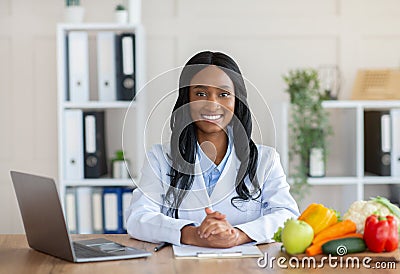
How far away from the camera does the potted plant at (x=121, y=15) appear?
12.9 ft

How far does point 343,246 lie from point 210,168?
1.45 feet

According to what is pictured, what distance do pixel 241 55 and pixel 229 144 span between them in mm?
1984

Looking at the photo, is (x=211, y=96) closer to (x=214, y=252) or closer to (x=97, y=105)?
(x=214, y=252)

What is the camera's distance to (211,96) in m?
2.03

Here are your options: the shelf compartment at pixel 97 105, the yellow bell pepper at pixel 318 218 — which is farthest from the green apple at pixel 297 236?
the shelf compartment at pixel 97 105

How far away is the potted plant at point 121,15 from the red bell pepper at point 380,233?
7.33 feet

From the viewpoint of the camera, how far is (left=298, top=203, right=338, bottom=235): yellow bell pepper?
6.66 feet

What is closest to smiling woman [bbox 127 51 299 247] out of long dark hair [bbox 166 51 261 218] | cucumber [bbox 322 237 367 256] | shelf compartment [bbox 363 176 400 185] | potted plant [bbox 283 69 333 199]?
long dark hair [bbox 166 51 261 218]

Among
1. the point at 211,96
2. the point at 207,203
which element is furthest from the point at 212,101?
the point at 207,203

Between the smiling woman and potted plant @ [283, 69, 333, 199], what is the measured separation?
1521 mm

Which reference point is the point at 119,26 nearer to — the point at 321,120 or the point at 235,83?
the point at 321,120

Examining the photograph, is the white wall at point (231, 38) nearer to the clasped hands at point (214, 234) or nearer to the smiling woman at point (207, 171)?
the smiling woman at point (207, 171)

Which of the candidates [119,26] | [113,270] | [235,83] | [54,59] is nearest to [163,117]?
[235,83]

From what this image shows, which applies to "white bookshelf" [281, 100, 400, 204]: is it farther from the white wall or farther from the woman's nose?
the woman's nose
